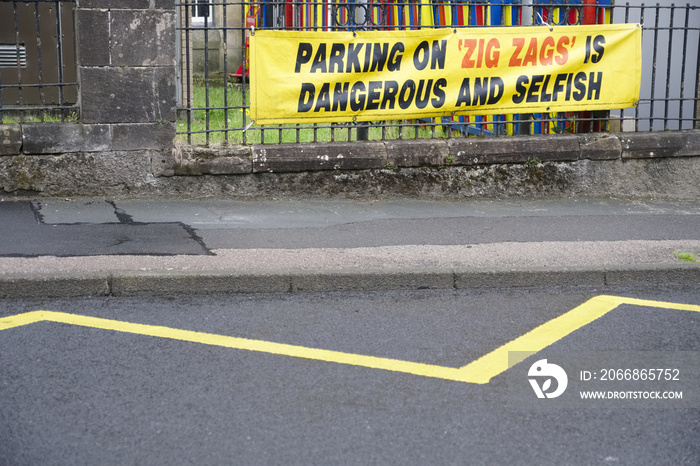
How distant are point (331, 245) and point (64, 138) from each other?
282 centimetres

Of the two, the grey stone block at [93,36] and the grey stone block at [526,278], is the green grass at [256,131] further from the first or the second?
the grey stone block at [526,278]

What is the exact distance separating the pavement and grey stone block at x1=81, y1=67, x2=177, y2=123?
775 millimetres

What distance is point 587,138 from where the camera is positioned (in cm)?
891

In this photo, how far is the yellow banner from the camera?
8.33m

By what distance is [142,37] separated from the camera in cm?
786

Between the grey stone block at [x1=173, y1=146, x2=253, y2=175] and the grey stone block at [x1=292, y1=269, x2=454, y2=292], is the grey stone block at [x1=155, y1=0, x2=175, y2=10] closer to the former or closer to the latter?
the grey stone block at [x1=173, y1=146, x2=253, y2=175]

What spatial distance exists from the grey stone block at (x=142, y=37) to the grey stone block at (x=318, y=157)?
3.97ft

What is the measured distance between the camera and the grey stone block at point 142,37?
779 cm

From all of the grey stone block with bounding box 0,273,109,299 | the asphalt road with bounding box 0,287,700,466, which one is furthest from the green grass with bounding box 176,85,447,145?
the asphalt road with bounding box 0,287,700,466

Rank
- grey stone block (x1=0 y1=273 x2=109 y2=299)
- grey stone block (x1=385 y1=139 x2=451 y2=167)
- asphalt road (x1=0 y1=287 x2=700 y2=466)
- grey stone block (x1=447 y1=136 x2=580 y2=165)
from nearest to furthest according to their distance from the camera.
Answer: asphalt road (x1=0 y1=287 x2=700 y2=466) → grey stone block (x1=0 y1=273 x2=109 y2=299) → grey stone block (x1=385 y1=139 x2=451 y2=167) → grey stone block (x1=447 y1=136 x2=580 y2=165)

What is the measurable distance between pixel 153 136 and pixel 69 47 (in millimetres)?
3840

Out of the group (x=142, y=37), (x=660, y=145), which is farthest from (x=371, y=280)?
(x=660, y=145)

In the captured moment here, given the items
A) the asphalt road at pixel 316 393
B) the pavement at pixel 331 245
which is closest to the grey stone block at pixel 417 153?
the pavement at pixel 331 245

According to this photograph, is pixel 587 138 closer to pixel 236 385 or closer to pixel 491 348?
pixel 491 348
